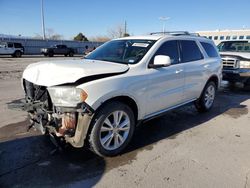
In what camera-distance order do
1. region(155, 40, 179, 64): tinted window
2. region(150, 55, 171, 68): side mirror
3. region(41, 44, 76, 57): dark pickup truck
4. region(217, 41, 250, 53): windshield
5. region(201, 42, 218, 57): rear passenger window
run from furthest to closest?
region(41, 44, 76, 57): dark pickup truck, region(217, 41, 250, 53): windshield, region(201, 42, 218, 57): rear passenger window, region(155, 40, 179, 64): tinted window, region(150, 55, 171, 68): side mirror

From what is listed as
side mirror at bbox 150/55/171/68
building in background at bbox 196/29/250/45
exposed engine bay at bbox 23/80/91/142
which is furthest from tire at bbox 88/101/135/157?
building in background at bbox 196/29/250/45

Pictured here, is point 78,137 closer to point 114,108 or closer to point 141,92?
point 114,108

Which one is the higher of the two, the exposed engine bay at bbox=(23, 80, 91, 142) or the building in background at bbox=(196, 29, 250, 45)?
the building in background at bbox=(196, 29, 250, 45)

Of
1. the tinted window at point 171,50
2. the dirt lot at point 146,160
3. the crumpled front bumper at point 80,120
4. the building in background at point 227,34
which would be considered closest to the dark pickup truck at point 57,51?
the dirt lot at point 146,160

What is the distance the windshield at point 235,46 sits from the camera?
9888 millimetres

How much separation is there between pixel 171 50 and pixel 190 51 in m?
0.76

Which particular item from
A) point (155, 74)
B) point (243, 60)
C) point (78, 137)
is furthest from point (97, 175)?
point (243, 60)

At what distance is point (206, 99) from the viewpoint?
577cm

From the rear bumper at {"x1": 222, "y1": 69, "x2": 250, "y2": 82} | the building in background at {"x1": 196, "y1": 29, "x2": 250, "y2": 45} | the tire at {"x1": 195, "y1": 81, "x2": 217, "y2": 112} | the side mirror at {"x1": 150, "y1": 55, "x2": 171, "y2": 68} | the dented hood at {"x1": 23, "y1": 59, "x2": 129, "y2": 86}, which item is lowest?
the tire at {"x1": 195, "y1": 81, "x2": 217, "y2": 112}

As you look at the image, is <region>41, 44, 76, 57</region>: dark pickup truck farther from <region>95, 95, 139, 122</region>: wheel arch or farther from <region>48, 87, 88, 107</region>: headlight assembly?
<region>48, 87, 88, 107</region>: headlight assembly

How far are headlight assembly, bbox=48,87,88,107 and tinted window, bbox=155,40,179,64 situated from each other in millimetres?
1750

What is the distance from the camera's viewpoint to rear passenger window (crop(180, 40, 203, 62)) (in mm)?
4703

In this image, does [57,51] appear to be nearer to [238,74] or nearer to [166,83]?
[238,74]

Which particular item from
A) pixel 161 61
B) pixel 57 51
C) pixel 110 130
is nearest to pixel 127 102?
pixel 110 130
